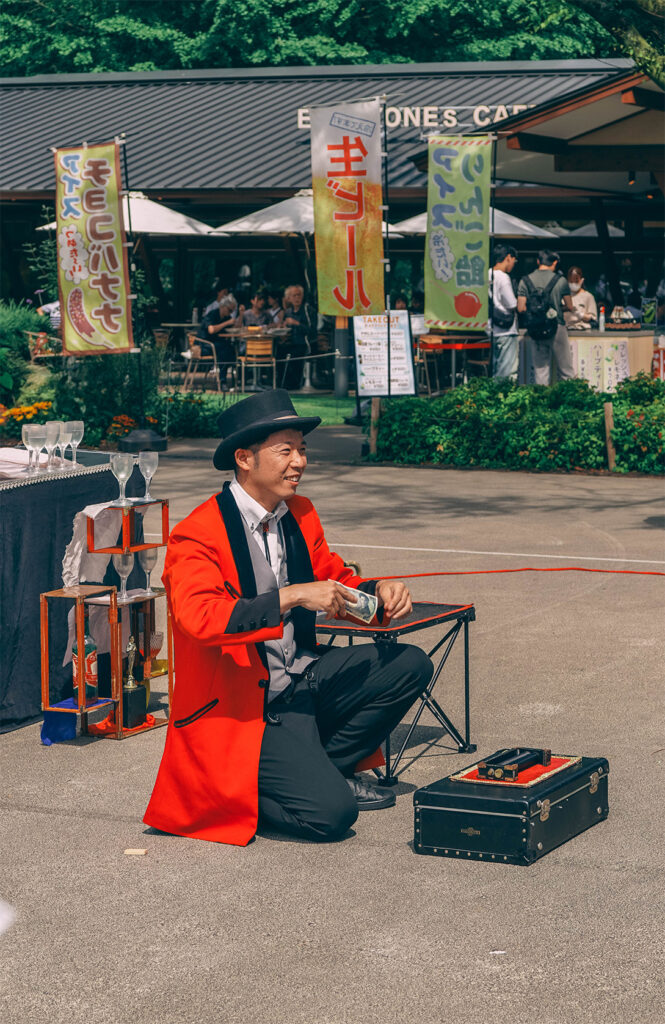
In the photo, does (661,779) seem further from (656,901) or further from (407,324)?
(407,324)

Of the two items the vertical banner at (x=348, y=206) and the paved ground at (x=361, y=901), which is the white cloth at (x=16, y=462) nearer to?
the paved ground at (x=361, y=901)

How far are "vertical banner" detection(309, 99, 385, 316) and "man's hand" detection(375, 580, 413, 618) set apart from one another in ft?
34.2

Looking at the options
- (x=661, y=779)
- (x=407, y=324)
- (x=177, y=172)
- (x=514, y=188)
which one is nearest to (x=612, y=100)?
(x=407, y=324)

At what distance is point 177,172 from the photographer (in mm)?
26672

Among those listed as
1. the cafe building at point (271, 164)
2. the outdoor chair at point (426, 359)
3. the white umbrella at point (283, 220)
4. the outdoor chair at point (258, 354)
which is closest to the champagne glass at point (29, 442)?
the outdoor chair at point (426, 359)

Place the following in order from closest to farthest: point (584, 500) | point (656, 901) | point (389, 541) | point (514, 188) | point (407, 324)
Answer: point (656, 901), point (389, 541), point (584, 500), point (407, 324), point (514, 188)

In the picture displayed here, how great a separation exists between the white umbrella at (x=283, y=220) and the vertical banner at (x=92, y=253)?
5839 mm

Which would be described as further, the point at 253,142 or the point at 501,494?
the point at 253,142

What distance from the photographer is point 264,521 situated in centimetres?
545

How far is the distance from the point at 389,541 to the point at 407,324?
23.5ft

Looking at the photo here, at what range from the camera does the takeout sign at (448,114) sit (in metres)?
26.3

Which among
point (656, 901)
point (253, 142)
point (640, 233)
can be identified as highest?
point (253, 142)

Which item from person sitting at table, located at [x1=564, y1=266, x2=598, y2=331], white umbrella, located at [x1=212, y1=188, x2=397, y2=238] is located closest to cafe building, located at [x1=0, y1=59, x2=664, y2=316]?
white umbrella, located at [x1=212, y1=188, x2=397, y2=238]

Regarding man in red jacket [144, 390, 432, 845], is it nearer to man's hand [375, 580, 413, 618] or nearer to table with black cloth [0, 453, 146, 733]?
man's hand [375, 580, 413, 618]
